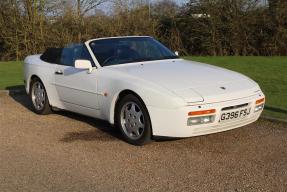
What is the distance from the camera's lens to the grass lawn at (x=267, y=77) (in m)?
8.67

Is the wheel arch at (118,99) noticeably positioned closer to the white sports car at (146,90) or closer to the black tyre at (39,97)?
the white sports car at (146,90)

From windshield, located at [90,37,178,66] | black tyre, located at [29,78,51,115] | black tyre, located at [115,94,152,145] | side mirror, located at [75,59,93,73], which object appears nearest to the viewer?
black tyre, located at [115,94,152,145]

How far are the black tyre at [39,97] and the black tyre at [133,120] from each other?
7.46ft

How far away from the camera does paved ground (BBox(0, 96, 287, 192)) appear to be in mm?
5090

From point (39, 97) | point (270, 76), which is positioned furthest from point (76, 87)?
point (270, 76)

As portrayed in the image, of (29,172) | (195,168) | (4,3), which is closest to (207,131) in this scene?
(195,168)

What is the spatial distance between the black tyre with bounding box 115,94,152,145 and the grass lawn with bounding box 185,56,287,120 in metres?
2.49

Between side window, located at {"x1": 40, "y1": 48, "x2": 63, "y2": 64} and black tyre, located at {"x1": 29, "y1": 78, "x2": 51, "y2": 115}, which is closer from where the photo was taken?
side window, located at {"x1": 40, "y1": 48, "x2": 63, "y2": 64}

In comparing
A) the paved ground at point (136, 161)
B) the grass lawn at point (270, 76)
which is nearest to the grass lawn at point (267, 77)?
the grass lawn at point (270, 76)

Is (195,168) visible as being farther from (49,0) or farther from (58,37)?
(49,0)

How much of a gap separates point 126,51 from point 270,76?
5.85 m

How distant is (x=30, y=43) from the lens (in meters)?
23.9

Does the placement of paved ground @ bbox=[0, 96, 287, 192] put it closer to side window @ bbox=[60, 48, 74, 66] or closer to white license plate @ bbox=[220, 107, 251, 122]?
white license plate @ bbox=[220, 107, 251, 122]

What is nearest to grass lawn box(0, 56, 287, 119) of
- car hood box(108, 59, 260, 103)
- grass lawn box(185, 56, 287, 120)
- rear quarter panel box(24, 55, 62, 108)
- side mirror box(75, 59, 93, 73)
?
grass lawn box(185, 56, 287, 120)
